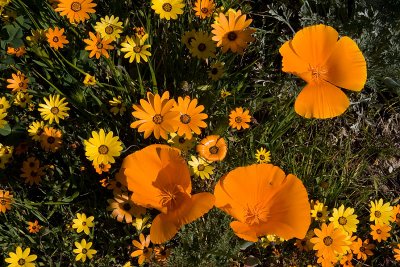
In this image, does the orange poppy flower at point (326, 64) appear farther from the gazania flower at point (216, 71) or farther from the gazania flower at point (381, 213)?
the gazania flower at point (381, 213)

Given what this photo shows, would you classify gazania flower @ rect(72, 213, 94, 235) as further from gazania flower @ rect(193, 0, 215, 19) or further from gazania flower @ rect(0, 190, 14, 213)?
gazania flower @ rect(193, 0, 215, 19)

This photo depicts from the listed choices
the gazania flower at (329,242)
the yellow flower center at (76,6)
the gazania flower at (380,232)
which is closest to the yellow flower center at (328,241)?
the gazania flower at (329,242)

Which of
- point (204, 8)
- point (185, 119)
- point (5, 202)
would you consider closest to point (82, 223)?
point (5, 202)

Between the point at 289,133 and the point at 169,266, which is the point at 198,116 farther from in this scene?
the point at 289,133

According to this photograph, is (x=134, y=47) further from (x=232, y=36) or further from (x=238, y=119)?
(x=238, y=119)

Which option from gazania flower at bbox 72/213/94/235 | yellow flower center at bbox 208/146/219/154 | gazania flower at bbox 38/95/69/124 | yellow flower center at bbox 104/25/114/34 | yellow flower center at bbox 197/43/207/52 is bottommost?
gazania flower at bbox 72/213/94/235

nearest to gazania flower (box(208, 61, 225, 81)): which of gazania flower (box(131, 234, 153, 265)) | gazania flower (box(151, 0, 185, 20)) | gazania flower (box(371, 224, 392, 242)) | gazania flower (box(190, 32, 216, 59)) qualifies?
gazania flower (box(190, 32, 216, 59))

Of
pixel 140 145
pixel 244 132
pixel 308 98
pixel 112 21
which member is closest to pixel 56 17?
pixel 112 21
